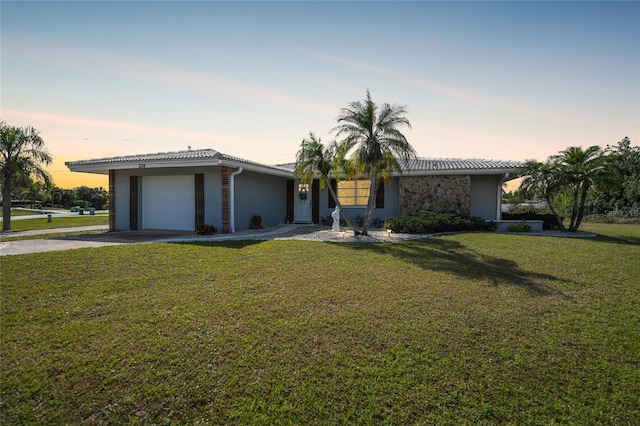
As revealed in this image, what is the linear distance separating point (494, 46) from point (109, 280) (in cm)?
1253

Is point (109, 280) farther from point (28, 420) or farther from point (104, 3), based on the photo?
point (104, 3)

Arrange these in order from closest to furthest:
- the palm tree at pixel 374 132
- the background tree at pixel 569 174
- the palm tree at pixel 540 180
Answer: the palm tree at pixel 374 132 → the background tree at pixel 569 174 → the palm tree at pixel 540 180

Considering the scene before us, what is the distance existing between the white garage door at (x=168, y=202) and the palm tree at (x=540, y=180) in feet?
49.2

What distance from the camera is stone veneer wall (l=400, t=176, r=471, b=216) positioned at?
15.9m

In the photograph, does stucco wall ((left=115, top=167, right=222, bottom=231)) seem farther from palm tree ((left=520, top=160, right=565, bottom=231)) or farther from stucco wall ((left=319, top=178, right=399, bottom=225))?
palm tree ((left=520, top=160, right=565, bottom=231))

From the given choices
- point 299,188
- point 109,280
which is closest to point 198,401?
point 109,280

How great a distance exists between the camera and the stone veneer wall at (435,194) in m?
15.9

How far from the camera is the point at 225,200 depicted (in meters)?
13.3

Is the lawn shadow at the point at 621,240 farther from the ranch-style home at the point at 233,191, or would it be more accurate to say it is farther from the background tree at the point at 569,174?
the ranch-style home at the point at 233,191

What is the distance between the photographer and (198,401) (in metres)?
2.98

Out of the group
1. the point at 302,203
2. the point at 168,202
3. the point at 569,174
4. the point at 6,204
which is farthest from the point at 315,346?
the point at 6,204

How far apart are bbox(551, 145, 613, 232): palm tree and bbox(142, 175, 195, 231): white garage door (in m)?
16.1

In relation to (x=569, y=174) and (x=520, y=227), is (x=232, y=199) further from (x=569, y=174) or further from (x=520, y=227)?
(x=569, y=174)

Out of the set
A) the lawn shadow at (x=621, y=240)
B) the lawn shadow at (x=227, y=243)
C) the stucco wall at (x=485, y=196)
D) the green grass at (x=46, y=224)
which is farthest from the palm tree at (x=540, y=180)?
the green grass at (x=46, y=224)
